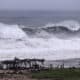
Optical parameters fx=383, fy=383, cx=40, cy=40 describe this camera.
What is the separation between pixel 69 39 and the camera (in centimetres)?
3438

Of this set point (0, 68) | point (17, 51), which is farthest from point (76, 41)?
point (0, 68)

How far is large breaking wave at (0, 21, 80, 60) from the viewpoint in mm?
27219

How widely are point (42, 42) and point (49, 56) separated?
198 inches

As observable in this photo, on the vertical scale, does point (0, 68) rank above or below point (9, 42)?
below

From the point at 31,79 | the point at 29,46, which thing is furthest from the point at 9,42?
the point at 31,79

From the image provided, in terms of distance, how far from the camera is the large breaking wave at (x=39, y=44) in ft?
89.3

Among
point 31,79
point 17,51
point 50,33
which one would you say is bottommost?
point 31,79

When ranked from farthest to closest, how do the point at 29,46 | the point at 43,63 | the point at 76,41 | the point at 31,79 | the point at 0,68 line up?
the point at 76,41, the point at 29,46, the point at 43,63, the point at 0,68, the point at 31,79

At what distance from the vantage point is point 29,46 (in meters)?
30.2

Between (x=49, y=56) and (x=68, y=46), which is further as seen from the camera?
(x=68, y=46)

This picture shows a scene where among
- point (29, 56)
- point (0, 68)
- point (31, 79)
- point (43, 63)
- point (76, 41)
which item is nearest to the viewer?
point (31, 79)

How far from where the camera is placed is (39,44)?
30.9m

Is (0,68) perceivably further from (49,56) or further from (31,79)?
(49,56)

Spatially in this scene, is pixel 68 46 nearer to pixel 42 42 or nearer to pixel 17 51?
pixel 42 42
